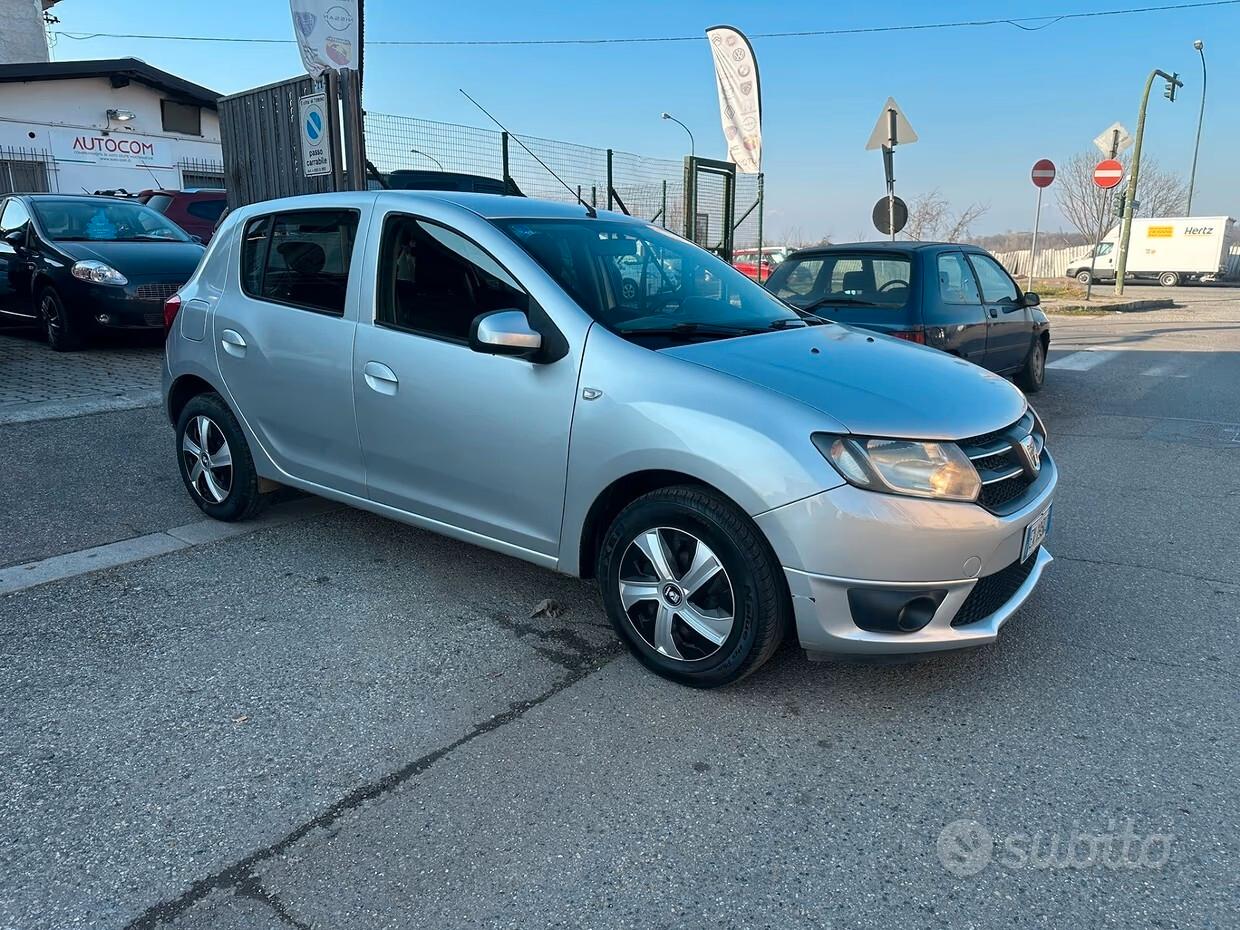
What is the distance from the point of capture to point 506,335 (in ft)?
10.9

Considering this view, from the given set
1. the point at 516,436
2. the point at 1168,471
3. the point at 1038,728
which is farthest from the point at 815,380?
the point at 1168,471

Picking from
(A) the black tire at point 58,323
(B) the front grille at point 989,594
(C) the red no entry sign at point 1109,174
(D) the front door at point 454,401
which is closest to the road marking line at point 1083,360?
(C) the red no entry sign at point 1109,174

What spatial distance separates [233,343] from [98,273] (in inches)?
228

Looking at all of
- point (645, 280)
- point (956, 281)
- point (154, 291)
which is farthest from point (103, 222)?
point (956, 281)

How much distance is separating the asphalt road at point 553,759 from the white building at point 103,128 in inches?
833

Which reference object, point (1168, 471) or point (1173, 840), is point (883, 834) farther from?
point (1168, 471)

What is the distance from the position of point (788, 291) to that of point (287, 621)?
5163 mm

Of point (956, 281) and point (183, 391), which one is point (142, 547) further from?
point (956, 281)

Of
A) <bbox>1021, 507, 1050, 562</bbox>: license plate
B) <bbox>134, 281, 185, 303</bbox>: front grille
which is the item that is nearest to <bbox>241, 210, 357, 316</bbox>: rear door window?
<bbox>1021, 507, 1050, 562</bbox>: license plate

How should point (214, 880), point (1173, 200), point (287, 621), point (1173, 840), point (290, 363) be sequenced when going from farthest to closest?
1. point (1173, 200)
2. point (290, 363)
3. point (287, 621)
4. point (1173, 840)
5. point (214, 880)

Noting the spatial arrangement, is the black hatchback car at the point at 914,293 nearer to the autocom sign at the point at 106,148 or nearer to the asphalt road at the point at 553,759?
the asphalt road at the point at 553,759

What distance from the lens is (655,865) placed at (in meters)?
2.40

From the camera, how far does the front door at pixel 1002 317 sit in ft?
26.2

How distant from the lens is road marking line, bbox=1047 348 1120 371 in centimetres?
1154
